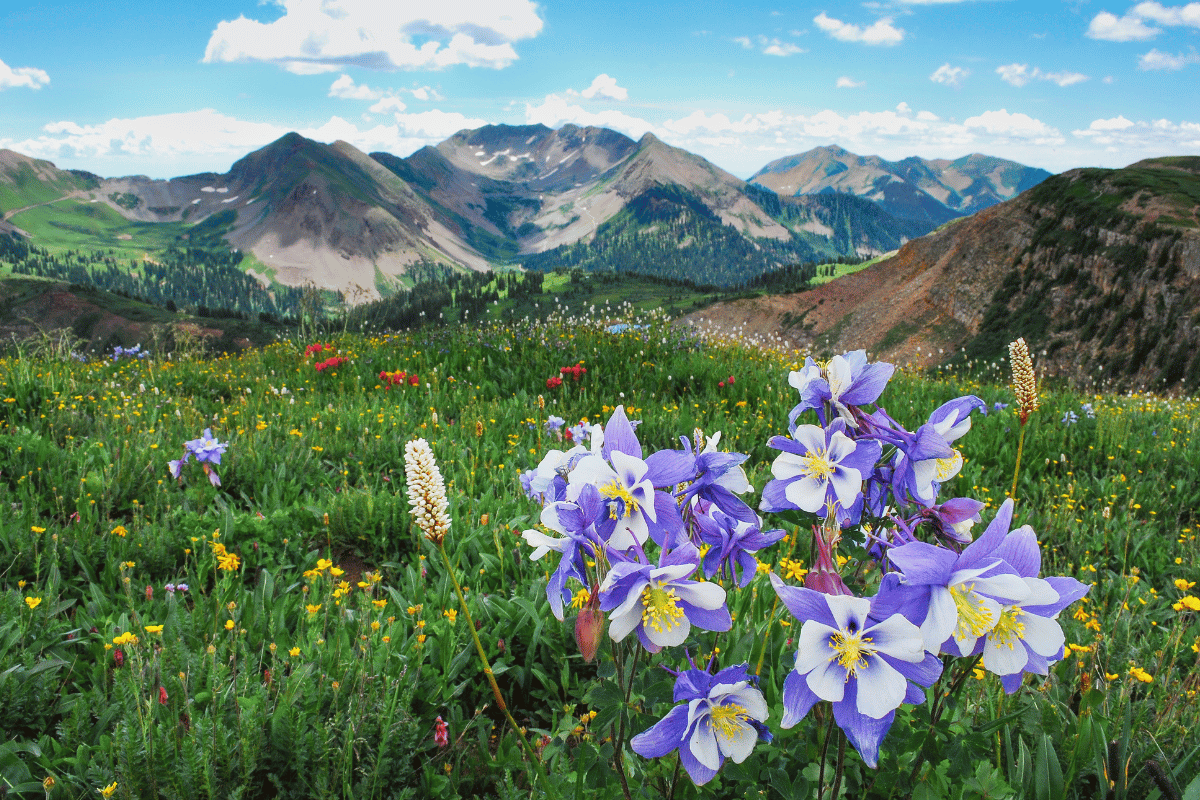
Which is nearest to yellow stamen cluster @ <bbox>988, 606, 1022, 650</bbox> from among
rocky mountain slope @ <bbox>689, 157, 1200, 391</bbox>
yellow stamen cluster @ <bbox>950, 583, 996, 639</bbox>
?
yellow stamen cluster @ <bbox>950, 583, 996, 639</bbox>

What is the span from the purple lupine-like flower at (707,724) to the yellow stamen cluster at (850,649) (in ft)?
0.89

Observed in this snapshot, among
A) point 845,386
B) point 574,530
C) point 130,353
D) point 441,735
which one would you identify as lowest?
point 441,735

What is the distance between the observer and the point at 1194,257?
1448 inches

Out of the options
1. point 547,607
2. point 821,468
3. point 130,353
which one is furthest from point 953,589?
point 130,353

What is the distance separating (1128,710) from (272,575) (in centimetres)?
448

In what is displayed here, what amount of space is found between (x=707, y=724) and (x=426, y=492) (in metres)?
→ 0.89

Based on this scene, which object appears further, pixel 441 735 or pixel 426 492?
pixel 441 735

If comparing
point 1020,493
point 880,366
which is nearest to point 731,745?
point 880,366

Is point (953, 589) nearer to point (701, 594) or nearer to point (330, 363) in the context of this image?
point (701, 594)

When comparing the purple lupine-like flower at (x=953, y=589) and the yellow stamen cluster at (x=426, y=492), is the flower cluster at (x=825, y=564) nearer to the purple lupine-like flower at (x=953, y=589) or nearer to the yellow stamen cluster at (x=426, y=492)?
the purple lupine-like flower at (x=953, y=589)

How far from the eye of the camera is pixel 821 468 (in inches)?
55.1

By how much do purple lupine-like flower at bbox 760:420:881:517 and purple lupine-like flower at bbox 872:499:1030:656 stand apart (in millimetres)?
197

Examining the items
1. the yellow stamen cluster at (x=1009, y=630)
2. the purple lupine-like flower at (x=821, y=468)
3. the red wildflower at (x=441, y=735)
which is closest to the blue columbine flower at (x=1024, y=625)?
the yellow stamen cluster at (x=1009, y=630)

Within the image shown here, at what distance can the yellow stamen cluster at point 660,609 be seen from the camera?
134 cm
